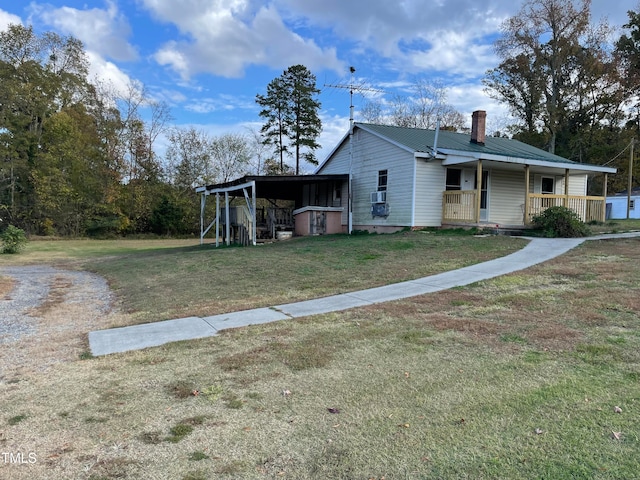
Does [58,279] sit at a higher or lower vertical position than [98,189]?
lower

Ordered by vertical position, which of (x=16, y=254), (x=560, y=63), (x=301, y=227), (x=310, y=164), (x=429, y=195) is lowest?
(x=16, y=254)

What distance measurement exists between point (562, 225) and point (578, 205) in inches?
176

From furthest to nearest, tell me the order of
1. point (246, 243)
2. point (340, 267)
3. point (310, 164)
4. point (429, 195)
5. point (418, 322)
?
point (310, 164)
point (246, 243)
point (429, 195)
point (340, 267)
point (418, 322)

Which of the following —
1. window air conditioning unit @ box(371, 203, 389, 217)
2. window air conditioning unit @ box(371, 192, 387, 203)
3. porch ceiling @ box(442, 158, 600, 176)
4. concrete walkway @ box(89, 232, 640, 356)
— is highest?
porch ceiling @ box(442, 158, 600, 176)

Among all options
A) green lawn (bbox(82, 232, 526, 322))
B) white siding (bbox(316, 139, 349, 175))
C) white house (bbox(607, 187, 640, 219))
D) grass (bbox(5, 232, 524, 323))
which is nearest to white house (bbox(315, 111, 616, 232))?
white siding (bbox(316, 139, 349, 175))

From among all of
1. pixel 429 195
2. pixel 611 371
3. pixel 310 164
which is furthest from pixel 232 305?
pixel 310 164

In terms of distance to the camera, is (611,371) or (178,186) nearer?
(611,371)

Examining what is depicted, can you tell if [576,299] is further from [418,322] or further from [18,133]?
[18,133]

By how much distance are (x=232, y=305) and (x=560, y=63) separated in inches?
Result: 1390

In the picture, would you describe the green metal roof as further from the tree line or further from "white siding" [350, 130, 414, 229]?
the tree line

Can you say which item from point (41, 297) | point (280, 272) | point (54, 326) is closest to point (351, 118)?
point (280, 272)

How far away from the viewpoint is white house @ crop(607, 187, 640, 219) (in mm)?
32031

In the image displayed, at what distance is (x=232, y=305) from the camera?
6.99 m

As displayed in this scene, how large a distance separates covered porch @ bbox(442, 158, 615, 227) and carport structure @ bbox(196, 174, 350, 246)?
18.2ft
